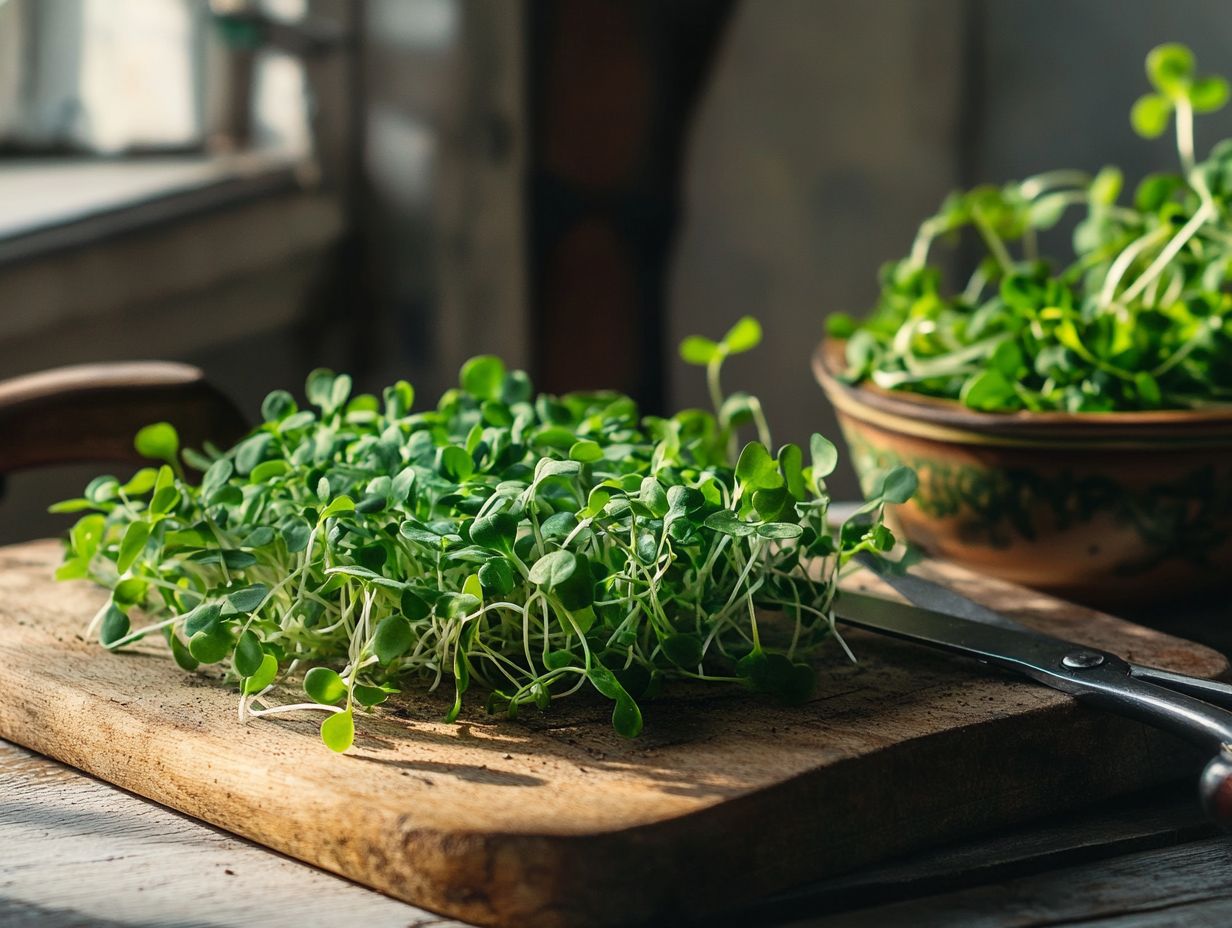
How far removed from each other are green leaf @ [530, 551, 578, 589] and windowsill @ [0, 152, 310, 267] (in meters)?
1.35

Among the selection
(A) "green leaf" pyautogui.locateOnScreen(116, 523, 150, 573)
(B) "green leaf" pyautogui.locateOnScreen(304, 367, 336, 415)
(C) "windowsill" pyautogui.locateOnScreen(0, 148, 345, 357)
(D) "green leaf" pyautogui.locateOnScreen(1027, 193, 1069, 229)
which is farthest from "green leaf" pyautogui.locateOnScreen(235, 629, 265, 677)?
(C) "windowsill" pyautogui.locateOnScreen(0, 148, 345, 357)

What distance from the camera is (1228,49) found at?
8.16 feet

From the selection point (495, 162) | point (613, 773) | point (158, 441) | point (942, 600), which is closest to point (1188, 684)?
point (942, 600)

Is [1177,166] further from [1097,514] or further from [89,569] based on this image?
[89,569]

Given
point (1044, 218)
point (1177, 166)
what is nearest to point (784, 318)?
point (1177, 166)

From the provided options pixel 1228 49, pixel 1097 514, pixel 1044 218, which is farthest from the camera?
pixel 1228 49

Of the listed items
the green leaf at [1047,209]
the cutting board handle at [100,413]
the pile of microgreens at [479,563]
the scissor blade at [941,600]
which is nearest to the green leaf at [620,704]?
the pile of microgreens at [479,563]

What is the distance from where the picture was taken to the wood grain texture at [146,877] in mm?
540

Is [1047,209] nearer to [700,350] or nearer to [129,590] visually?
[700,350]

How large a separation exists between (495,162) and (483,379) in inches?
62.1

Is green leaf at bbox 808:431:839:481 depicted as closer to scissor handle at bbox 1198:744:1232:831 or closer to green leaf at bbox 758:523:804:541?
green leaf at bbox 758:523:804:541

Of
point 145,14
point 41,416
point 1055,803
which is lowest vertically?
Result: point 1055,803

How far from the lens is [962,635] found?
725 millimetres

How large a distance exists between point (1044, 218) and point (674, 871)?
0.72 metres
